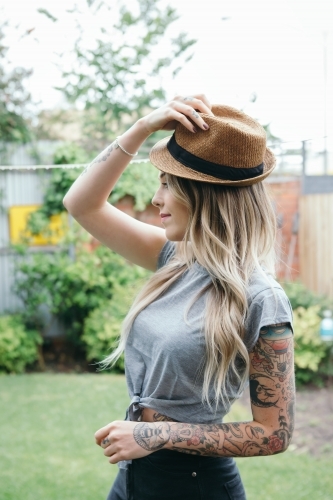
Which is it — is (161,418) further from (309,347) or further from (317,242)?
(317,242)

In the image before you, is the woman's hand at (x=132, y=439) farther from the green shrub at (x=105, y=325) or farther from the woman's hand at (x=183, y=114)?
Answer: the green shrub at (x=105, y=325)

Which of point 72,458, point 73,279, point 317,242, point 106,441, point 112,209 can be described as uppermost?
point 112,209

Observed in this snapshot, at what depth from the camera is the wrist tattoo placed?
128 cm

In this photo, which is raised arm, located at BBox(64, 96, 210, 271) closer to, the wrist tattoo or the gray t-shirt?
the gray t-shirt

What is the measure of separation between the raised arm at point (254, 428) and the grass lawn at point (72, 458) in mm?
2164

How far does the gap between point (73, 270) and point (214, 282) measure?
488 cm

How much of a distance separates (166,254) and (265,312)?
0.47 meters

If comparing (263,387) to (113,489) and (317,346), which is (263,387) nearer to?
(113,489)

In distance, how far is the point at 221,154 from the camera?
1307mm

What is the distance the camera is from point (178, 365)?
133 cm

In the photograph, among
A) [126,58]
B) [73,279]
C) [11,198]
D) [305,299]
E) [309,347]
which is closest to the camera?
[126,58]

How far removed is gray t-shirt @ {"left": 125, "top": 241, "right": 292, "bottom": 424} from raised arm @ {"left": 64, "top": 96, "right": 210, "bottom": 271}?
0.64 feet

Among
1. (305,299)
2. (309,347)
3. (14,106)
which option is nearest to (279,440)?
(309,347)

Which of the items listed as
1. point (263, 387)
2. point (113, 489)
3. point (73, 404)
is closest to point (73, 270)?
point (73, 404)
